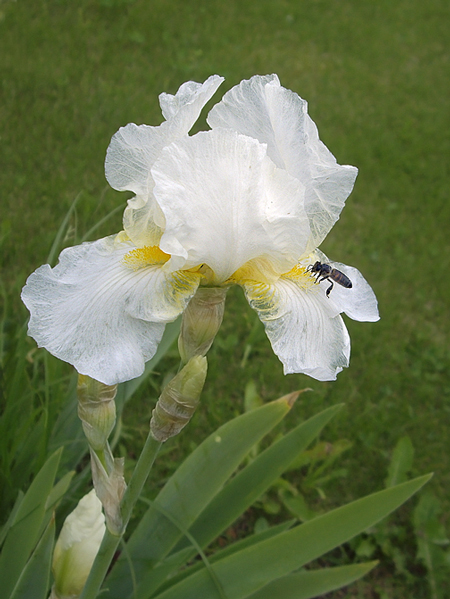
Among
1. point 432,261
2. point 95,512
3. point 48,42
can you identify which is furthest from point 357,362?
point 48,42

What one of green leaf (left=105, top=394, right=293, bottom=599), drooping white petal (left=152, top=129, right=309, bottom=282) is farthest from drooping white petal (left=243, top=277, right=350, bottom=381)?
green leaf (left=105, top=394, right=293, bottom=599)

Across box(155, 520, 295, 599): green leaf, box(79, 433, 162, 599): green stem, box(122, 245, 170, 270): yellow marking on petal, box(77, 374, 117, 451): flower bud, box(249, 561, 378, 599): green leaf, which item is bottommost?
box(155, 520, 295, 599): green leaf

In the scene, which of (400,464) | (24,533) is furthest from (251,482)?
(400,464)

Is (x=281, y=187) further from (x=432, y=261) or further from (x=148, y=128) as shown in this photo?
(x=432, y=261)

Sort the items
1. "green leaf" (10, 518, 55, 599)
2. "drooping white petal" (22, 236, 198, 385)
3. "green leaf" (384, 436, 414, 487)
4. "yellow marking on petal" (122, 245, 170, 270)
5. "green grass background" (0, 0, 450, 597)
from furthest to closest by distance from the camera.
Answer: "green grass background" (0, 0, 450, 597), "green leaf" (384, 436, 414, 487), "green leaf" (10, 518, 55, 599), "yellow marking on petal" (122, 245, 170, 270), "drooping white petal" (22, 236, 198, 385)

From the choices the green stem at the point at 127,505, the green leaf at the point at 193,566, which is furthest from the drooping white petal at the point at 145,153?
the green leaf at the point at 193,566

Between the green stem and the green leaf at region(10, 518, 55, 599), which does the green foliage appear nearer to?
the green leaf at region(10, 518, 55, 599)
